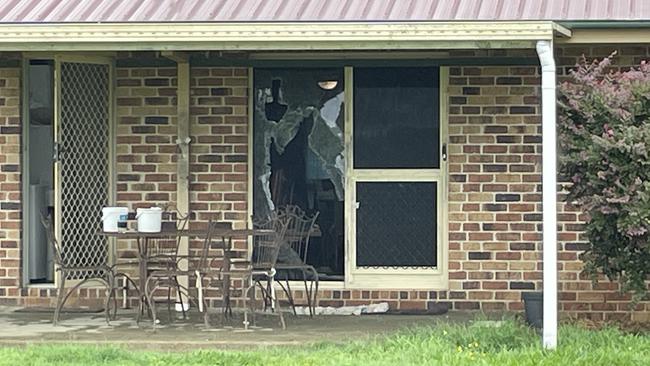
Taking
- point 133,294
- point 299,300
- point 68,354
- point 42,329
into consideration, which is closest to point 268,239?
point 299,300

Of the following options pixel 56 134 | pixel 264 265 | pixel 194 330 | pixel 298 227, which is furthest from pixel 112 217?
pixel 298 227

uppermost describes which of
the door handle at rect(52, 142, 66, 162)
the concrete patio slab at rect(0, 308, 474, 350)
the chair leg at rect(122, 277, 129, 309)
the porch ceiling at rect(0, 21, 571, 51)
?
the porch ceiling at rect(0, 21, 571, 51)

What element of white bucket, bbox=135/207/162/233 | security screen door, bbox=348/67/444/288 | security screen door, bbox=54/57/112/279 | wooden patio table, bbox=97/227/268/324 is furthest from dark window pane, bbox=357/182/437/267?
security screen door, bbox=54/57/112/279

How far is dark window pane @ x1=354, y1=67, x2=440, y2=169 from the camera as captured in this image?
440 inches

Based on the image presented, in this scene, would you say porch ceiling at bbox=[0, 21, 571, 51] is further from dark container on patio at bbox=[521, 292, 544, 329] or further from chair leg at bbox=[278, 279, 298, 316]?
chair leg at bbox=[278, 279, 298, 316]

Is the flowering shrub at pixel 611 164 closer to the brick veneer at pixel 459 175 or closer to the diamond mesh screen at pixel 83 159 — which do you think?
the brick veneer at pixel 459 175

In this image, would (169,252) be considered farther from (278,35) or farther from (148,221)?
(278,35)

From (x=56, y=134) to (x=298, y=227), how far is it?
231 centimetres

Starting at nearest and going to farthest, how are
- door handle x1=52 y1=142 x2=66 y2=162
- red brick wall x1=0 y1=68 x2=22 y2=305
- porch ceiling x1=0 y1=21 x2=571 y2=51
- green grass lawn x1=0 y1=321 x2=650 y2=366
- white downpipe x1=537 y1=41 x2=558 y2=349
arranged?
green grass lawn x1=0 y1=321 x2=650 y2=366, white downpipe x1=537 y1=41 x2=558 y2=349, porch ceiling x1=0 y1=21 x2=571 y2=51, door handle x1=52 y1=142 x2=66 y2=162, red brick wall x1=0 y1=68 x2=22 y2=305

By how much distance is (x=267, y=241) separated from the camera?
1095 cm

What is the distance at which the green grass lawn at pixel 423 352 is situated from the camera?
8164 millimetres

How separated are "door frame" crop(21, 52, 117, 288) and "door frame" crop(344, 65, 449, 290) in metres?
2.17

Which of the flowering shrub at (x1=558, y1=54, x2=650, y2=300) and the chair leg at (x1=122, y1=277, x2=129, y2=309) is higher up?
the flowering shrub at (x1=558, y1=54, x2=650, y2=300)

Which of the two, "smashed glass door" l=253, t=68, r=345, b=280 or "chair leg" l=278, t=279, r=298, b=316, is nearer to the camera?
"chair leg" l=278, t=279, r=298, b=316
